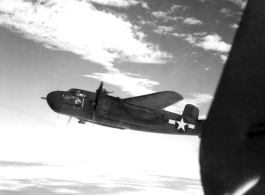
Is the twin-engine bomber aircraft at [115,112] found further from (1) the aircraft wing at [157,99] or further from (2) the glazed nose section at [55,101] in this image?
(1) the aircraft wing at [157,99]

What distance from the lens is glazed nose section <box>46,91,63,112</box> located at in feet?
48.6

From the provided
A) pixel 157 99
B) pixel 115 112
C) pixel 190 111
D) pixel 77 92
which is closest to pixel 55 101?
pixel 77 92

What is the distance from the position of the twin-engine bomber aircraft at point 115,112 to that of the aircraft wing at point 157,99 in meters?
0.10

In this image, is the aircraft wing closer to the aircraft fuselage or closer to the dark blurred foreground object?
the aircraft fuselage

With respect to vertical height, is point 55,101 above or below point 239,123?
above

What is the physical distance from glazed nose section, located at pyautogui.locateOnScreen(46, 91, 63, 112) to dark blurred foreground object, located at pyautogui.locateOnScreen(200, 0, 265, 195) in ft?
47.6

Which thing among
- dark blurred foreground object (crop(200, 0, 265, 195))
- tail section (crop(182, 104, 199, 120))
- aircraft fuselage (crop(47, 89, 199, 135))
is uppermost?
tail section (crop(182, 104, 199, 120))

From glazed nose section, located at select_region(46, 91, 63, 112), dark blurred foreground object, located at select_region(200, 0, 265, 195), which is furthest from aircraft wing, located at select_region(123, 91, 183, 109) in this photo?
dark blurred foreground object, located at select_region(200, 0, 265, 195)

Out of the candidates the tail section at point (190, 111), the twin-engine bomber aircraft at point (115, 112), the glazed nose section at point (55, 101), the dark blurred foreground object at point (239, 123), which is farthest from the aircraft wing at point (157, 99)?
the dark blurred foreground object at point (239, 123)

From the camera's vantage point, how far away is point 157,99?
1772 cm

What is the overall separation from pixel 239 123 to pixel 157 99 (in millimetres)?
16605

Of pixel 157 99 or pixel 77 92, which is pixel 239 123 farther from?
pixel 157 99

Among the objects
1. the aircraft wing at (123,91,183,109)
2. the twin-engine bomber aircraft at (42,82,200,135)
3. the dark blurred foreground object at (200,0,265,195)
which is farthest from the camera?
the aircraft wing at (123,91,183,109)

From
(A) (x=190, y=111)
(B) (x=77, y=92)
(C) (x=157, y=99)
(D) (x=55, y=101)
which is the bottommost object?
(D) (x=55, y=101)
